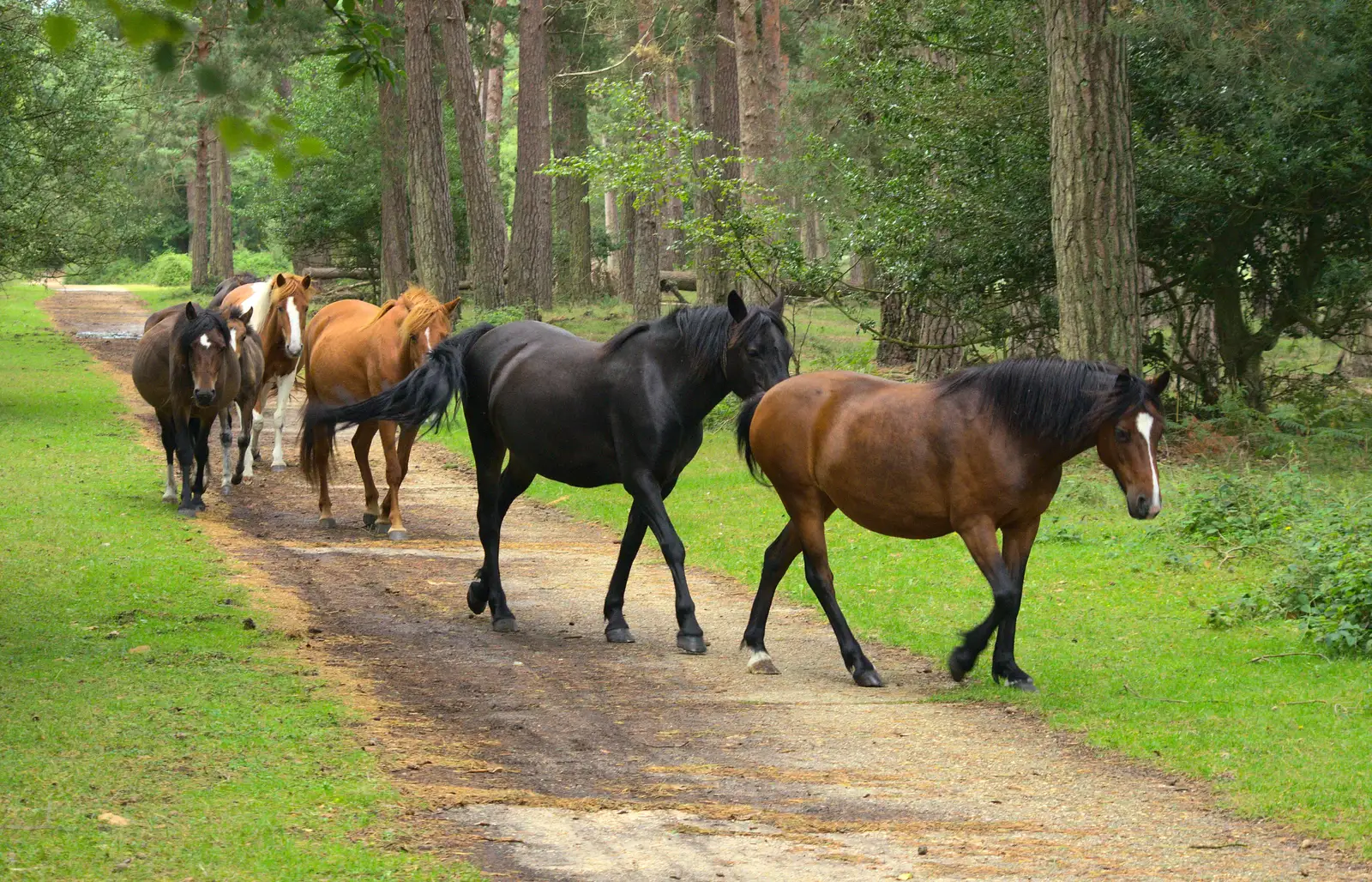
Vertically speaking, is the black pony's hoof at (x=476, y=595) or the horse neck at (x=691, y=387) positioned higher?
the horse neck at (x=691, y=387)

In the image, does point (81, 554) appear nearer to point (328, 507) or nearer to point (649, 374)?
point (328, 507)

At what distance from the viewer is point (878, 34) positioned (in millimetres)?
18703

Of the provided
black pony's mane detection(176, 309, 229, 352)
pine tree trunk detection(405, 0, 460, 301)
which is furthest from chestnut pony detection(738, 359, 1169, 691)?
pine tree trunk detection(405, 0, 460, 301)

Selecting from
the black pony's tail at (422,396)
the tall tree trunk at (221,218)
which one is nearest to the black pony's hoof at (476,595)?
the black pony's tail at (422,396)

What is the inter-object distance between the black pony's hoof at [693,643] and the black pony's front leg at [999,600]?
164cm

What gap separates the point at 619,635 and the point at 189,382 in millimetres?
6735

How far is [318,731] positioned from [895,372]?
17032 mm

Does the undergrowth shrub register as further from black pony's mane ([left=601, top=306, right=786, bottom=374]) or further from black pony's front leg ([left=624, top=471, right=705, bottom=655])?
black pony's mane ([left=601, top=306, right=786, bottom=374])

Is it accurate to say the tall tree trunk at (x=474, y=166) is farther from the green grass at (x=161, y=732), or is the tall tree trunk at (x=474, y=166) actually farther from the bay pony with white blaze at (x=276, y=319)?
the green grass at (x=161, y=732)

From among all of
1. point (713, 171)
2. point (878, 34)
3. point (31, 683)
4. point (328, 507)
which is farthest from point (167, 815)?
point (878, 34)

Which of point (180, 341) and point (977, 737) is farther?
point (180, 341)

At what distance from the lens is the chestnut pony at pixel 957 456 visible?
7324mm

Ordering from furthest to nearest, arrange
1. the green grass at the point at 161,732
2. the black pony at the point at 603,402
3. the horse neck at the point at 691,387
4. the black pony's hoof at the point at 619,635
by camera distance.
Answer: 1. the black pony's hoof at the point at 619,635
2. the horse neck at the point at 691,387
3. the black pony at the point at 603,402
4. the green grass at the point at 161,732

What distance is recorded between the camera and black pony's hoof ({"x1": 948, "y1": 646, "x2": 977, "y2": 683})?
7.67 metres
